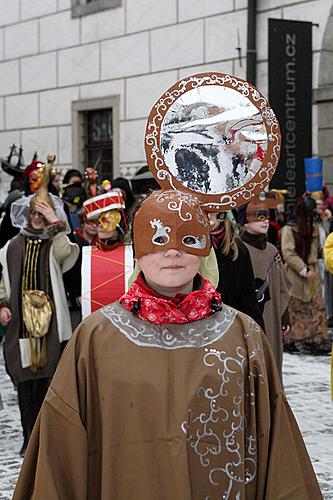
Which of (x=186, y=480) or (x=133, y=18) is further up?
(x=133, y=18)

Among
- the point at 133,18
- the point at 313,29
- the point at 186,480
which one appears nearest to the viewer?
the point at 186,480

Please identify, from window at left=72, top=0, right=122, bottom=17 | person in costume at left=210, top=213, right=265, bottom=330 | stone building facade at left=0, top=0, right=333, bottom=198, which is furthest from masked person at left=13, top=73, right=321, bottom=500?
window at left=72, top=0, right=122, bottom=17

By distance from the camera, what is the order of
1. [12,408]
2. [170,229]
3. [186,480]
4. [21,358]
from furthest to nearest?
[12,408] < [21,358] < [170,229] < [186,480]

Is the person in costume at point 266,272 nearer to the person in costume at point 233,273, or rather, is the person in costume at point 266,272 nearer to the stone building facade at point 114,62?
the person in costume at point 233,273

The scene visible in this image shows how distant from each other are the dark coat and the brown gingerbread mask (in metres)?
2.13

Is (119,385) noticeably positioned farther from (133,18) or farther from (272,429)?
(133,18)

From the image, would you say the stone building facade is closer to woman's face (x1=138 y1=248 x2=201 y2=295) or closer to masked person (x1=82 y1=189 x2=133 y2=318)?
masked person (x1=82 y1=189 x2=133 y2=318)

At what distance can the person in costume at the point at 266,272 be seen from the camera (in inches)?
271

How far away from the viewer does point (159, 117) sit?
153 inches

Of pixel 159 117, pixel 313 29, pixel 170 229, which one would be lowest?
pixel 170 229

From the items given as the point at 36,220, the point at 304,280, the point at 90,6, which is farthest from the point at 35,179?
the point at 90,6

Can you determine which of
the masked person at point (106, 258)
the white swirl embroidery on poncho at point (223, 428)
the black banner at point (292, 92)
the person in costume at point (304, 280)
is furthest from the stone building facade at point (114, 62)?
the white swirl embroidery on poncho at point (223, 428)

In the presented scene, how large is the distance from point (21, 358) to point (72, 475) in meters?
3.52

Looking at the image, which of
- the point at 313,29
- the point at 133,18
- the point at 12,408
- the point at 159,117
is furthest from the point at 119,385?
the point at 133,18
